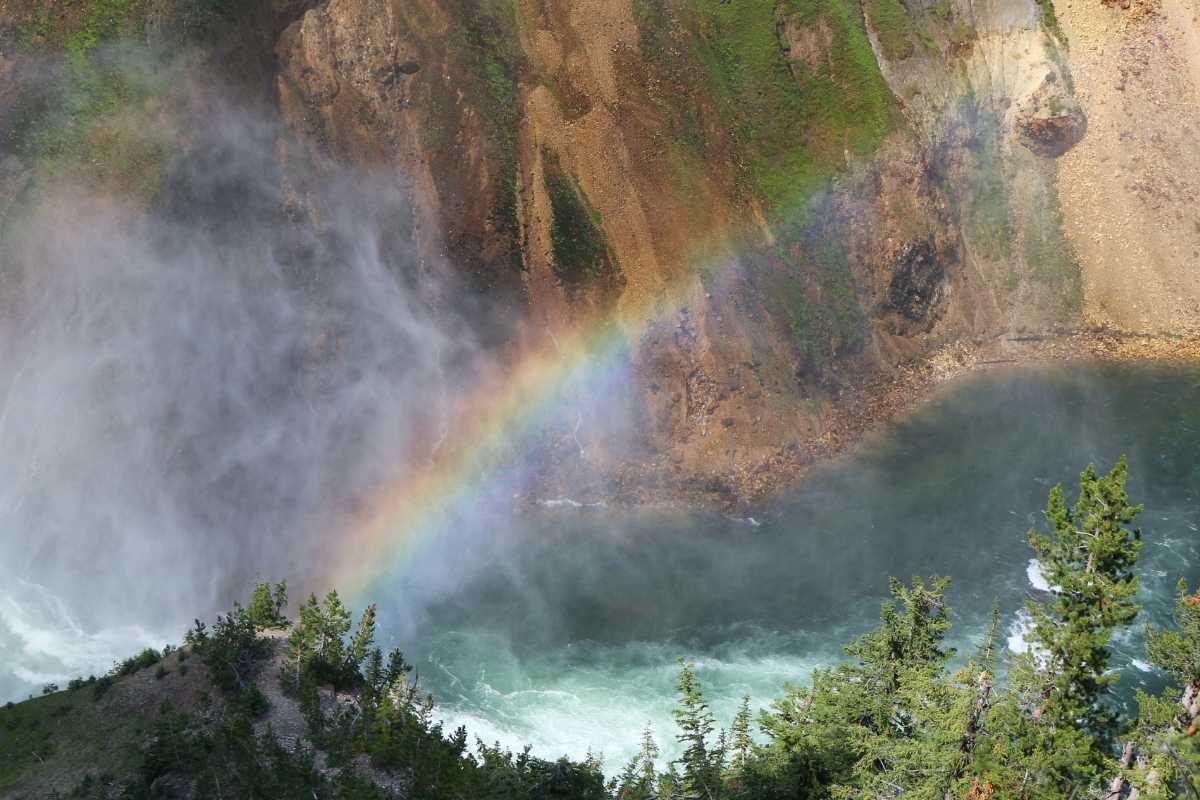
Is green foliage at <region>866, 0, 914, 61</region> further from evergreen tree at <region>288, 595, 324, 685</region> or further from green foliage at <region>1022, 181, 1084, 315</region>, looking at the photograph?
evergreen tree at <region>288, 595, 324, 685</region>

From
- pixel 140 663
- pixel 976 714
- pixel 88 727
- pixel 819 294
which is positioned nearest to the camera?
pixel 976 714

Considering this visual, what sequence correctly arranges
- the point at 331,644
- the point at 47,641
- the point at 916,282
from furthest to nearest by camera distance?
the point at 916,282, the point at 47,641, the point at 331,644

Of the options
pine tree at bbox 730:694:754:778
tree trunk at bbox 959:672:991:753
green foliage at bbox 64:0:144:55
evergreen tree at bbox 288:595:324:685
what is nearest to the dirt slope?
pine tree at bbox 730:694:754:778

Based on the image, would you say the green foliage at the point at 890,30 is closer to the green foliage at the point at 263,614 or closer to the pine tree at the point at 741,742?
the pine tree at the point at 741,742

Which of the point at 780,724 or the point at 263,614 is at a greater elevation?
the point at 263,614

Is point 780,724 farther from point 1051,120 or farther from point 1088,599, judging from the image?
point 1051,120

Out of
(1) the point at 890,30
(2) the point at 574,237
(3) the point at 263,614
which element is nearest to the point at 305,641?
(3) the point at 263,614

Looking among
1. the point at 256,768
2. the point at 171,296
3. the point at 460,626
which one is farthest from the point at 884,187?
the point at 256,768
